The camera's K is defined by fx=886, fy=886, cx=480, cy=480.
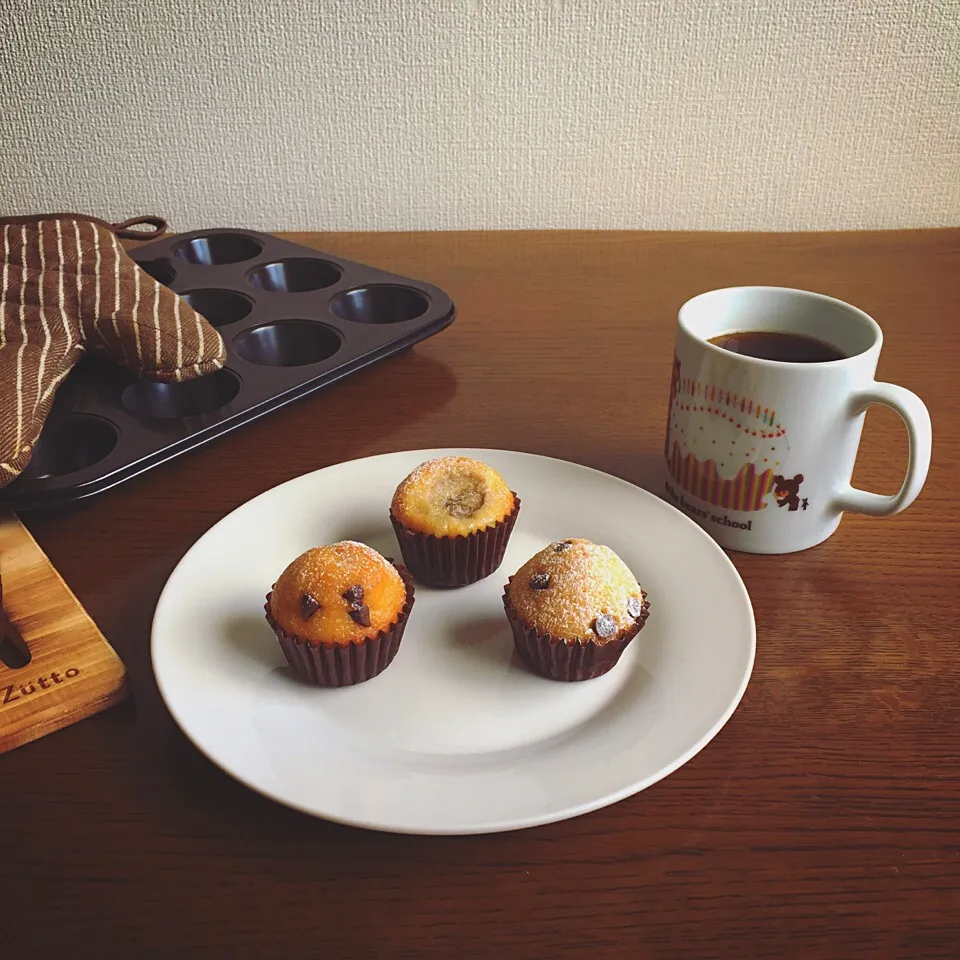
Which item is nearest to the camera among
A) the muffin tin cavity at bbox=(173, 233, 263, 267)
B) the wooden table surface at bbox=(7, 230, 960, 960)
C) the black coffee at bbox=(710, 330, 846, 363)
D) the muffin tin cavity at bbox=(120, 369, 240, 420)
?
the wooden table surface at bbox=(7, 230, 960, 960)

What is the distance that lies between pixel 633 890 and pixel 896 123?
155 centimetres

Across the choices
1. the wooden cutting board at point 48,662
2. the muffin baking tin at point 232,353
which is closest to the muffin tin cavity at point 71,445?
the muffin baking tin at point 232,353

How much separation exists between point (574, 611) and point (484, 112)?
1.20m

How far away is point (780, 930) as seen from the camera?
42 cm

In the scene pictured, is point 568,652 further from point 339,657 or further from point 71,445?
point 71,445

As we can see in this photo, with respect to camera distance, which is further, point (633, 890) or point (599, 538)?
point (599, 538)

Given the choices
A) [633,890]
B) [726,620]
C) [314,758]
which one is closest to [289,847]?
[314,758]

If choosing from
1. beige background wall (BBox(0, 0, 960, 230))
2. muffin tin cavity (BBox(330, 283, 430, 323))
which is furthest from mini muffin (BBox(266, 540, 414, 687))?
beige background wall (BBox(0, 0, 960, 230))

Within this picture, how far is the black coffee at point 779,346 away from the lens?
2.27 feet

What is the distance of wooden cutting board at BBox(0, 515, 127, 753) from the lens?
1.67 feet

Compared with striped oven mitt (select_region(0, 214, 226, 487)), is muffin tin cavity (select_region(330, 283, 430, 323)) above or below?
below

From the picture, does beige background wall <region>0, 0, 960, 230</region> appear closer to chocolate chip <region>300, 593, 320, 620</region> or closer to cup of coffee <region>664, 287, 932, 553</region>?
cup of coffee <region>664, 287, 932, 553</region>

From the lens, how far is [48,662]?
0.54m

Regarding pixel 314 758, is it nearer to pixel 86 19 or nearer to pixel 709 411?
pixel 709 411
